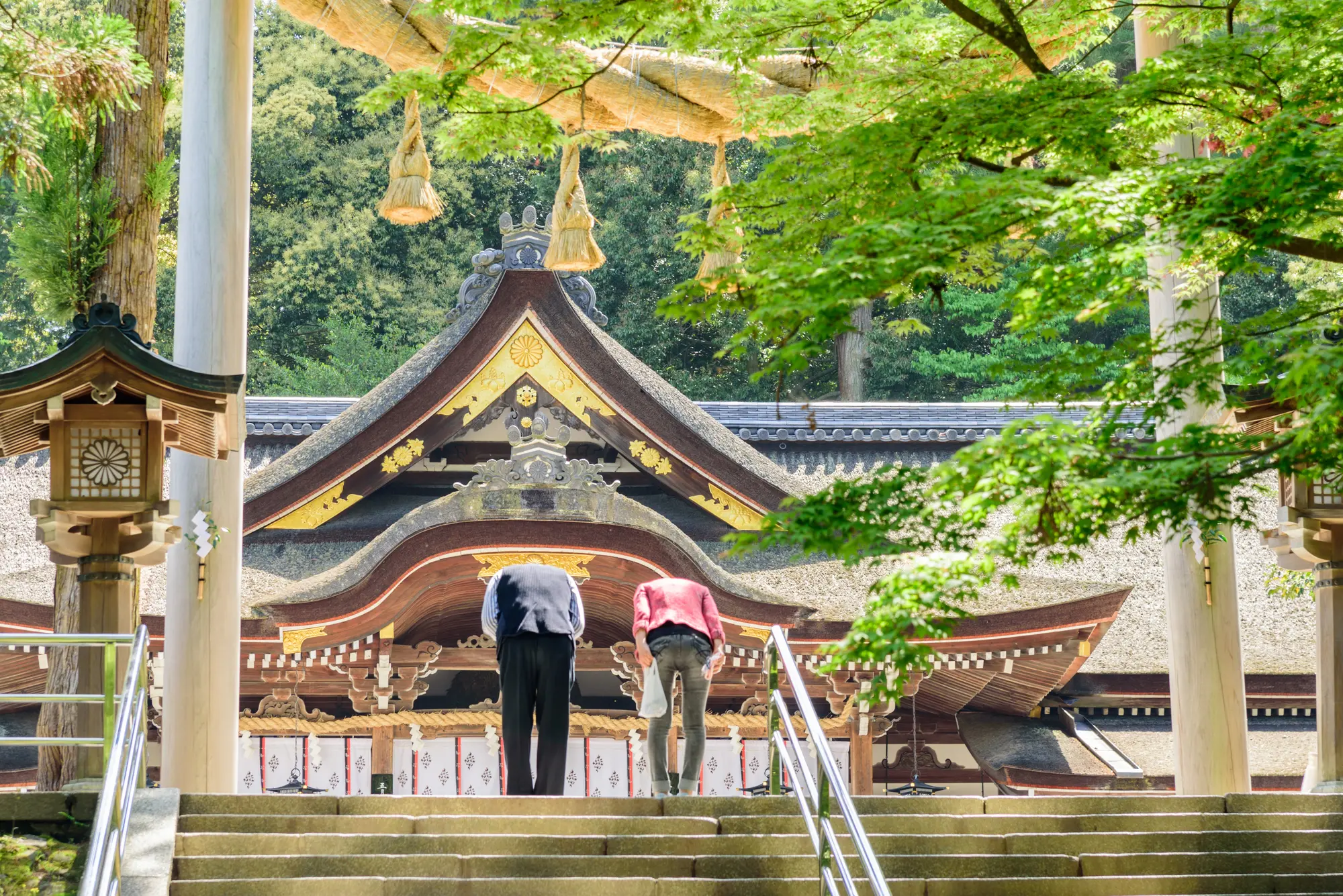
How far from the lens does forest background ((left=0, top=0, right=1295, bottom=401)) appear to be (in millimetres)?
25016

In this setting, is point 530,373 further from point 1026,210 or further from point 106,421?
point 1026,210

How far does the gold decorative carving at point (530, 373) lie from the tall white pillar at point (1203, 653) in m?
4.53

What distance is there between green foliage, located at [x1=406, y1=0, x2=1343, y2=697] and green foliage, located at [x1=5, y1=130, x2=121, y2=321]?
232cm

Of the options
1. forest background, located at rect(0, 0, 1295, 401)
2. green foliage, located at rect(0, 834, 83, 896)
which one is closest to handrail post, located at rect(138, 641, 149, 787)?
green foliage, located at rect(0, 834, 83, 896)

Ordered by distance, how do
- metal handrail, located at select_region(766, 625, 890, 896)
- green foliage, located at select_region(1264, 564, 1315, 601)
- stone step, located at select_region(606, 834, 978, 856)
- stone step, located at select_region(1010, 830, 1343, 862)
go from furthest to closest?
green foliage, located at select_region(1264, 564, 1315, 601), stone step, located at select_region(1010, 830, 1343, 862), stone step, located at select_region(606, 834, 978, 856), metal handrail, located at select_region(766, 625, 890, 896)

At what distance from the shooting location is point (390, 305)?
2556 cm

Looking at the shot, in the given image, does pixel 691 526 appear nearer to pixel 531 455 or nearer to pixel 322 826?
pixel 531 455

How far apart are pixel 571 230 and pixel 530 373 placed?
119 inches

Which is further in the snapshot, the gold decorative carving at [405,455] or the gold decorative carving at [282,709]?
the gold decorative carving at [405,455]

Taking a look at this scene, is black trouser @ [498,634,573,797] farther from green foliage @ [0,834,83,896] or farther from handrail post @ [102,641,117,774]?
green foliage @ [0,834,83,896]

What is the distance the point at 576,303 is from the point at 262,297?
49.6 feet

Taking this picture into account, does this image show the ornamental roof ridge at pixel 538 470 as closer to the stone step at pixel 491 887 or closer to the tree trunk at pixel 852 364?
the stone step at pixel 491 887

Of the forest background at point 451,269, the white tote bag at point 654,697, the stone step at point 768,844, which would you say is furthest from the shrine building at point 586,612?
the forest background at point 451,269

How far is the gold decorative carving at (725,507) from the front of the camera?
37.0 ft
